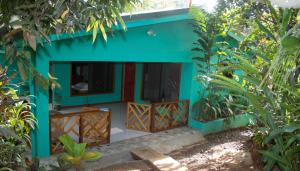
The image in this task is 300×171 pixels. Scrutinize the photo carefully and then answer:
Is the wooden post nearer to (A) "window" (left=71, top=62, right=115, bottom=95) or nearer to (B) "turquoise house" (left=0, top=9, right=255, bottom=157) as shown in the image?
(B) "turquoise house" (left=0, top=9, right=255, bottom=157)

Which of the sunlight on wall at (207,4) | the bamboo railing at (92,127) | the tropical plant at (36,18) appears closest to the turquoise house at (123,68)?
the sunlight on wall at (207,4)

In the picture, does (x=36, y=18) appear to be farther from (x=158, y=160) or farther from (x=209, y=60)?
(x=209, y=60)

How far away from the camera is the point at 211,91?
335 inches

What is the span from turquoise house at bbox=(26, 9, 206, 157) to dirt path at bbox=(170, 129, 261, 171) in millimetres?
1655

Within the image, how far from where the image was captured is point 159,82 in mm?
11516

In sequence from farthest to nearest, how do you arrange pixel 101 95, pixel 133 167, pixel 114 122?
1. pixel 101 95
2. pixel 114 122
3. pixel 133 167

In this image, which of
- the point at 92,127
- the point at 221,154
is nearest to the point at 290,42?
the point at 221,154

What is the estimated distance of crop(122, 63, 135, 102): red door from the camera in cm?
1180

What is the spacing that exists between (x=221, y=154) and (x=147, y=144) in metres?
1.85

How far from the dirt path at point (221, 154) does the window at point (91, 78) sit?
5.11 meters

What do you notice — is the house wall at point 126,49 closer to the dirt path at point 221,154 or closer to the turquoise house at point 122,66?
the turquoise house at point 122,66

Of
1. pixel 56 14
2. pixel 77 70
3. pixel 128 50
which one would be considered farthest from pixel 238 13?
pixel 56 14

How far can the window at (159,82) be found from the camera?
37.3ft

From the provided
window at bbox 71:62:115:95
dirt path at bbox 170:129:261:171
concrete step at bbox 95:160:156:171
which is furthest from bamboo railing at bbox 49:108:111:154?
window at bbox 71:62:115:95
